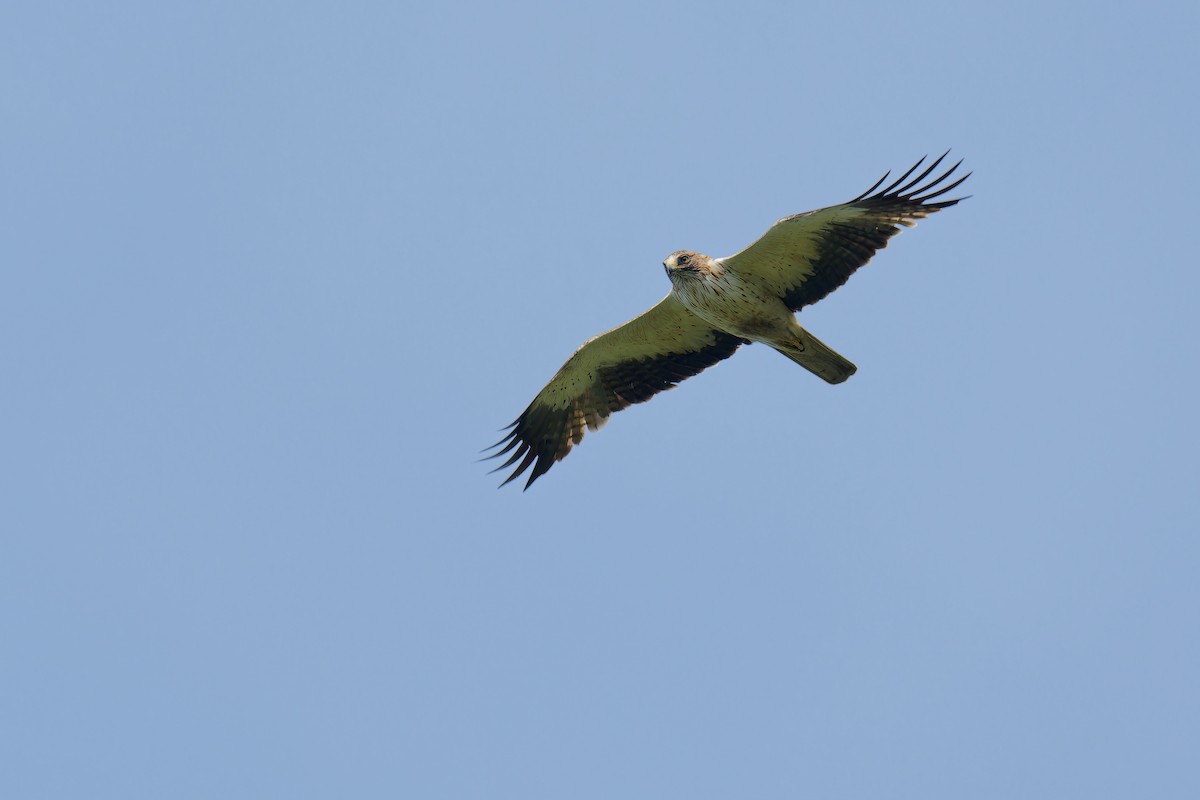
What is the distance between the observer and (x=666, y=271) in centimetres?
1814

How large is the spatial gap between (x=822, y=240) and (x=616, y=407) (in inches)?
138

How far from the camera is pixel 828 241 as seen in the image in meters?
17.9

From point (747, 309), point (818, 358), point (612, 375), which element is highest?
point (612, 375)

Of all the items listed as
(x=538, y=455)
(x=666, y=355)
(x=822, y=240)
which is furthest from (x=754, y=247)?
(x=538, y=455)

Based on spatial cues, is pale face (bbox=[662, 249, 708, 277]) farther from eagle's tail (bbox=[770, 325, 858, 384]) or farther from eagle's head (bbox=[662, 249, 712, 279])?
eagle's tail (bbox=[770, 325, 858, 384])

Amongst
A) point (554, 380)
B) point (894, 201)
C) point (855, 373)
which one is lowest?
point (855, 373)

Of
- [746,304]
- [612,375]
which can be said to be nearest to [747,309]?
[746,304]

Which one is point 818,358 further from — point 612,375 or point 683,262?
point 612,375

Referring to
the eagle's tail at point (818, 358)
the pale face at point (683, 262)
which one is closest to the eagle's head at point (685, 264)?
the pale face at point (683, 262)

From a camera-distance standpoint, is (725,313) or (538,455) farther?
(538,455)

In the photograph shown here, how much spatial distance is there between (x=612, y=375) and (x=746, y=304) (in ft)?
7.64

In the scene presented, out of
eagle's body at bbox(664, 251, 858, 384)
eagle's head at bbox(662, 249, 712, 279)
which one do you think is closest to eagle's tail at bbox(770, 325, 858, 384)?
eagle's body at bbox(664, 251, 858, 384)

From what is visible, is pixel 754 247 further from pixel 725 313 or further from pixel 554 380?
pixel 554 380

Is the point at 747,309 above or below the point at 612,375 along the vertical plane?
below
